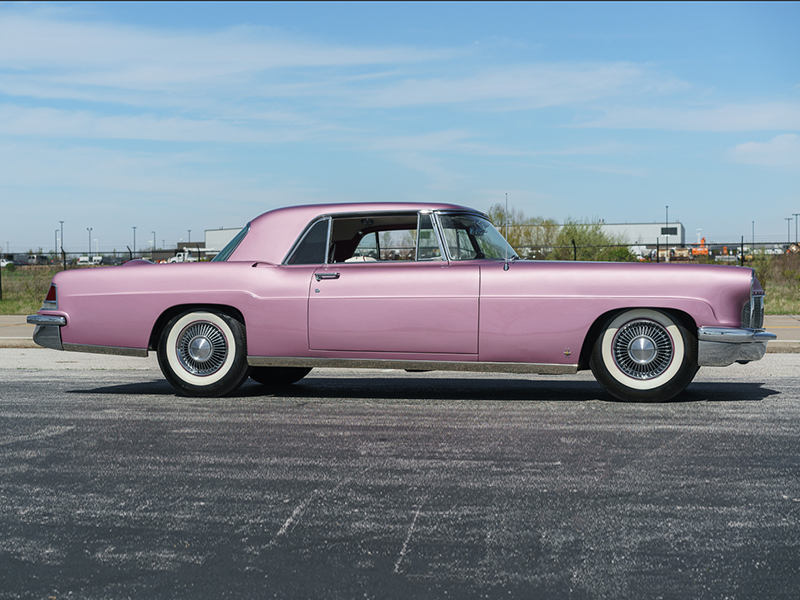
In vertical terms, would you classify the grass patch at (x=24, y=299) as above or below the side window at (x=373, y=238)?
below

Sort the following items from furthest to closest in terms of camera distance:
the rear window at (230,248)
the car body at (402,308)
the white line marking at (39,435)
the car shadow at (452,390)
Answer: the rear window at (230,248) < the car shadow at (452,390) < the car body at (402,308) < the white line marking at (39,435)

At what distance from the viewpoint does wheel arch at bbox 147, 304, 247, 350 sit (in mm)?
7410

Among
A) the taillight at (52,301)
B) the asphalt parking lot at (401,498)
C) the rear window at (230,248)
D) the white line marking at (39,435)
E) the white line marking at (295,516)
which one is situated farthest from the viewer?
the taillight at (52,301)

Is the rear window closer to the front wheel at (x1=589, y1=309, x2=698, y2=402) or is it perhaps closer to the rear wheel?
the rear wheel

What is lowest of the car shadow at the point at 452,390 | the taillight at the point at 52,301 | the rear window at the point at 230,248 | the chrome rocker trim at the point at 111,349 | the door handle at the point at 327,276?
the car shadow at the point at 452,390

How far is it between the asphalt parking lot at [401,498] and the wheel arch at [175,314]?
644mm

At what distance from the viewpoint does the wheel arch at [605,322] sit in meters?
6.82

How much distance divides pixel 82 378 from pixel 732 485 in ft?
22.5


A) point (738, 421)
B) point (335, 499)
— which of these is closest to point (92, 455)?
point (335, 499)

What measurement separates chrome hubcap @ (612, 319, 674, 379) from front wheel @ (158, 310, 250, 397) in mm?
3202

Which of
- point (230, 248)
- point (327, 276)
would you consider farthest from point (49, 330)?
point (327, 276)

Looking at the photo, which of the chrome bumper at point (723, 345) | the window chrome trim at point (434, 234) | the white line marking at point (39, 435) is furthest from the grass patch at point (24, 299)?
the chrome bumper at point (723, 345)

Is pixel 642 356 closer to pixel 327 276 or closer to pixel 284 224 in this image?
pixel 327 276

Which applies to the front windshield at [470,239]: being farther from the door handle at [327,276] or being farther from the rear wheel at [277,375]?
the rear wheel at [277,375]
